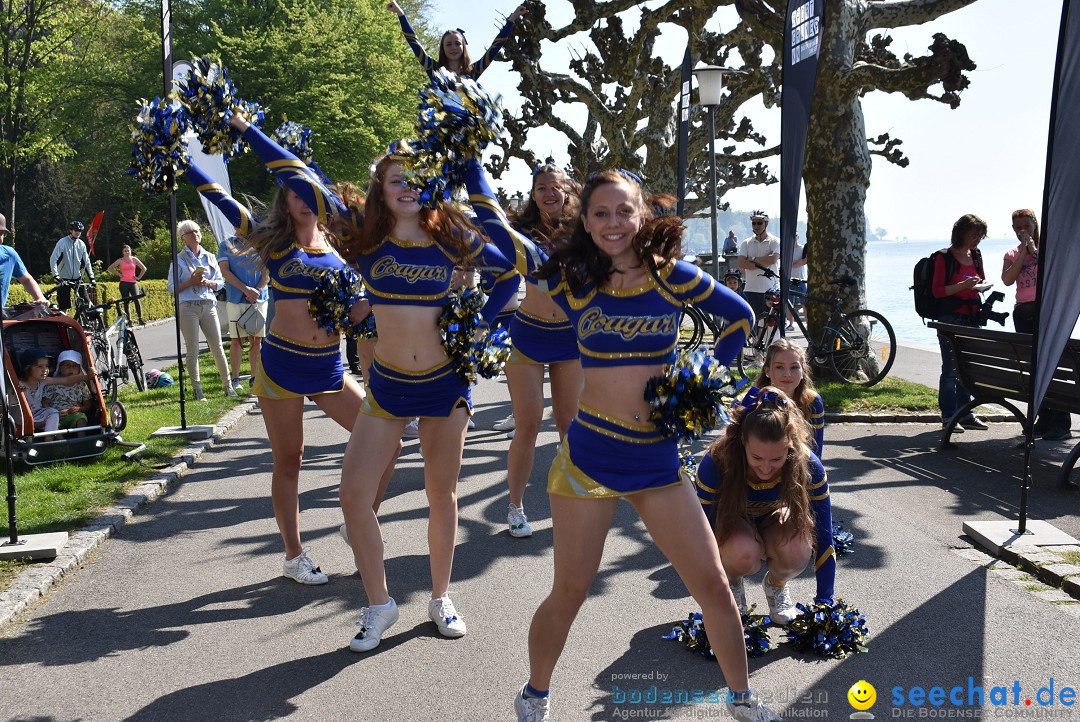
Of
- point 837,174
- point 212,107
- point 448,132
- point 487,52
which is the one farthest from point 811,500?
point 837,174

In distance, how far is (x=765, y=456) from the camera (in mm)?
4102

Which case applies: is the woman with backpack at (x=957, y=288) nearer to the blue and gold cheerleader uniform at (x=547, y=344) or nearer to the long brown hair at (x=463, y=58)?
the blue and gold cheerleader uniform at (x=547, y=344)

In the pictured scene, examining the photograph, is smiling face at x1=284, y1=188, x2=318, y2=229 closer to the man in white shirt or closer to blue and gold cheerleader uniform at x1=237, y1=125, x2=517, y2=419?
blue and gold cheerleader uniform at x1=237, y1=125, x2=517, y2=419

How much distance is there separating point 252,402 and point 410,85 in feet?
104

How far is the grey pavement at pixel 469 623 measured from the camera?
3791mm

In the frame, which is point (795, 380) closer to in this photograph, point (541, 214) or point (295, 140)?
point (541, 214)

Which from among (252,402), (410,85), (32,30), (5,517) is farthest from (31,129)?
Result: (5,517)

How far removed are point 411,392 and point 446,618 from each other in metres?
1.07

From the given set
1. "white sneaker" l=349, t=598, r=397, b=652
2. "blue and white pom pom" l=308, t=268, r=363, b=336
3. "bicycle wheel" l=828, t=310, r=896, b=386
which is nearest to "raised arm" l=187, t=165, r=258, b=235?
"blue and white pom pom" l=308, t=268, r=363, b=336

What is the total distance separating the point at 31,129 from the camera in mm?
38594

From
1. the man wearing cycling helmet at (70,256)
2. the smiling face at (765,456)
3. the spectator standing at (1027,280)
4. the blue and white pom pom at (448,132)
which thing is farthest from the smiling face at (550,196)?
the man wearing cycling helmet at (70,256)

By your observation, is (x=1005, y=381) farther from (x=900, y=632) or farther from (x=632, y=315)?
(x=632, y=315)

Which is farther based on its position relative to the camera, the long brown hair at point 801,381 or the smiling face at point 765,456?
the long brown hair at point 801,381

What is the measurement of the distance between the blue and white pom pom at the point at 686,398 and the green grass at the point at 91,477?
13.1 feet
